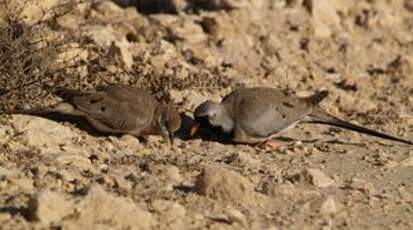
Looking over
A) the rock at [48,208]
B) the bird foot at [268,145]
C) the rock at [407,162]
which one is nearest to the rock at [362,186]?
the rock at [407,162]

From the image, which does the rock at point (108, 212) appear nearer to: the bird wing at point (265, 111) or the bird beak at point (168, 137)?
the bird beak at point (168, 137)

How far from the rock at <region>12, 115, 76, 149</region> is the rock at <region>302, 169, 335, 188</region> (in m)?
1.95

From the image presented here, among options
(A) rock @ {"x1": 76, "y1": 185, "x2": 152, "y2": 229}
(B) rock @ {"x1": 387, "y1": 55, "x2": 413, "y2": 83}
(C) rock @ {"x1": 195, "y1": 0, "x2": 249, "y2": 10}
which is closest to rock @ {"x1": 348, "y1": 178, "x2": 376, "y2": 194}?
(A) rock @ {"x1": 76, "y1": 185, "x2": 152, "y2": 229}

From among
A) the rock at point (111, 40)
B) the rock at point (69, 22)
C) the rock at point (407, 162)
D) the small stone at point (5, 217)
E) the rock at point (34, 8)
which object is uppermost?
the rock at point (34, 8)

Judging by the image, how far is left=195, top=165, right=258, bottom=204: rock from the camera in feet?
25.0

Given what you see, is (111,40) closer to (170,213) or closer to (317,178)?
(317,178)

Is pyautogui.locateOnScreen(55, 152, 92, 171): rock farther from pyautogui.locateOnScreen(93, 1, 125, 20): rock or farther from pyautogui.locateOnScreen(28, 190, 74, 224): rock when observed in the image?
pyautogui.locateOnScreen(93, 1, 125, 20): rock

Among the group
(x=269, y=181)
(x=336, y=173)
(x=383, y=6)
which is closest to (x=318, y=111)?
(x=336, y=173)

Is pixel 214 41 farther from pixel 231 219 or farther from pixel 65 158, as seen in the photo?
pixel 231 219

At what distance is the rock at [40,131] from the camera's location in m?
8.61

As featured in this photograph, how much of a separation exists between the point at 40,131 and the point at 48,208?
7.02ft

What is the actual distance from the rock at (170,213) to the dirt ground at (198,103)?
12 mm

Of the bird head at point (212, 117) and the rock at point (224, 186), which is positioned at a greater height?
the rock at point (224, 186)

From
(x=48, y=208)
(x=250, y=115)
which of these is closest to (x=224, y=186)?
(x=48, y=208)
